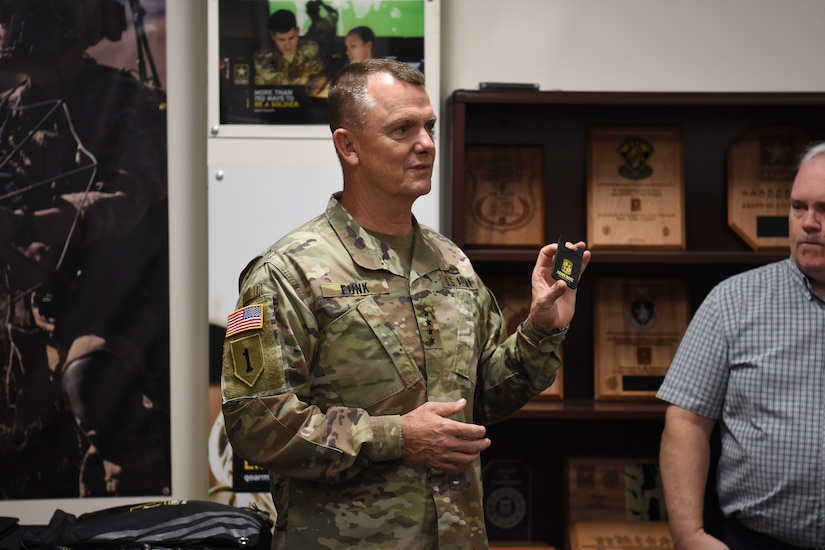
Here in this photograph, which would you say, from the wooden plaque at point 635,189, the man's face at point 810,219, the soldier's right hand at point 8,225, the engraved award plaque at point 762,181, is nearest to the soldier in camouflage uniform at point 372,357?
the man's face at point 810,219

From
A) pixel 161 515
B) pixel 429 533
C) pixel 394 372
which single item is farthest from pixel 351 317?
pixel 161 515

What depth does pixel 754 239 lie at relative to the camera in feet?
9.62

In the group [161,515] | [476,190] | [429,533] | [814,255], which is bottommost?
[161,515]

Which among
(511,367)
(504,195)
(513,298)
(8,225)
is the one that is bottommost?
(511,367)

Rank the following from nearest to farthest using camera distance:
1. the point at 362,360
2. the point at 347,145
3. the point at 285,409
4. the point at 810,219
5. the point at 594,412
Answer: the point at 285,409 < the point at 362,360 < the point at 347,145 < the point at 810,219 < the point at 594,412

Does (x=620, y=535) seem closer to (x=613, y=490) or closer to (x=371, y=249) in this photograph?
(x=613, y=490)

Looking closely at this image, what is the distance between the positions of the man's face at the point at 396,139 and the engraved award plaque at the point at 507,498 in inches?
60.7

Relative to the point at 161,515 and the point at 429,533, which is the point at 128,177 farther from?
the point at 429,533

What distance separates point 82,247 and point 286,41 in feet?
3.20

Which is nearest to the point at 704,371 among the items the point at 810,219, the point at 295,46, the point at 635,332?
the point at 810,219

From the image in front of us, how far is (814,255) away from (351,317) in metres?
1.26

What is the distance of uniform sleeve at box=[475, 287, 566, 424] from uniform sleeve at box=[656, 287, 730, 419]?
610 mm

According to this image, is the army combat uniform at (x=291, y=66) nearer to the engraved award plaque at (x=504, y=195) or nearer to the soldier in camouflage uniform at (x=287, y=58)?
the soldier in camouflage uniform at (x=287, y=58)

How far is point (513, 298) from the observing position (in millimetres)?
2938
